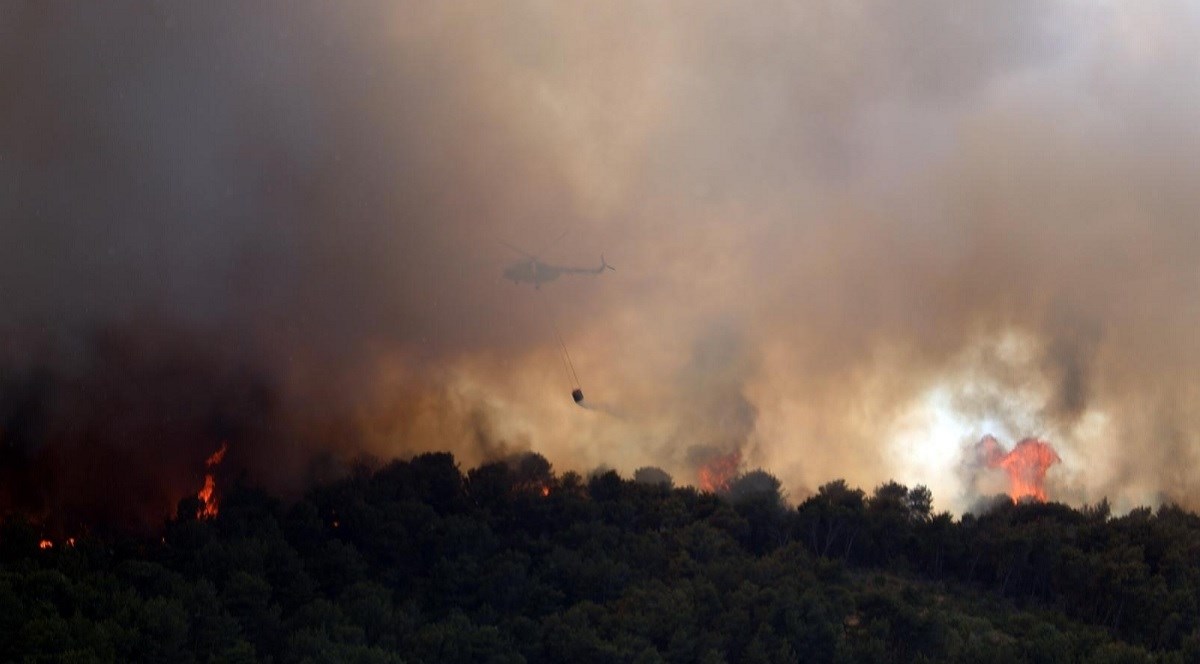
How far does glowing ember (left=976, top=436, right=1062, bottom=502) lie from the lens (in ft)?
273

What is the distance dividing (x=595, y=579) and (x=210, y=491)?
22181mm

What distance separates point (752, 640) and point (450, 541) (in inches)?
652

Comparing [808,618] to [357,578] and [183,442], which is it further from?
[183,442]

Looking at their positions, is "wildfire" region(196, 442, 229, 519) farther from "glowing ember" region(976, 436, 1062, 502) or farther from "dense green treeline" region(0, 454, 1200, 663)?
"glowing ember" region(976, 436, 1062, 502)

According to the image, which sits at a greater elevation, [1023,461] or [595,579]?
[1023,461]

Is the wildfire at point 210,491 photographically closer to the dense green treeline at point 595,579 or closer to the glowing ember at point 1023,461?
the dense green treeline at point 595,579

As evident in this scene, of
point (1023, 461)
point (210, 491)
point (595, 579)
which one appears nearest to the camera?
point (595, 579)

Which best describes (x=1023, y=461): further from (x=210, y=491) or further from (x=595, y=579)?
(x=210, y=491)

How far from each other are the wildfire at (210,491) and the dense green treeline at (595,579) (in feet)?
4.93

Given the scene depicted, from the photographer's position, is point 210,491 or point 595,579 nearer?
point 595,579

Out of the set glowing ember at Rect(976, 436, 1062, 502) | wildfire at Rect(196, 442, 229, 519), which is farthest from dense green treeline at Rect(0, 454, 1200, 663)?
glowing ember at Rect(976, 436, 1062, 502)

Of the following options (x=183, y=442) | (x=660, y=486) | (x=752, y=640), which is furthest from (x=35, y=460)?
(x=752, y=640)

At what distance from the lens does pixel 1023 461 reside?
84.1 meters

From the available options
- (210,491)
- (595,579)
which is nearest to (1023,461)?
(595,579)
